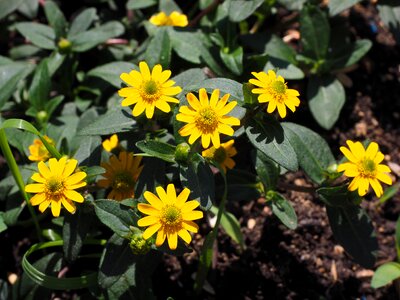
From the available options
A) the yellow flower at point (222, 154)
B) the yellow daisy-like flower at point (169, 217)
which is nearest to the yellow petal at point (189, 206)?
the yellow daisy-like flower at point (169, 217)

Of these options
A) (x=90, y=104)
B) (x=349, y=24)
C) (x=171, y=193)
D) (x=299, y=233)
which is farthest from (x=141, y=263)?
(x=349, y=24)

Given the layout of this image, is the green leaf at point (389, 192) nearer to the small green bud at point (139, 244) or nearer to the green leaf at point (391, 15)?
the green leaf at point (391, 15)

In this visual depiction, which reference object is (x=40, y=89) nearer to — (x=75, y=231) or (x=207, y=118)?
(x=75, y=231)

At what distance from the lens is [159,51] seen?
7.83 ft

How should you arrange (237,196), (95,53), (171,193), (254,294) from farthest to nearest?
(95,53) < (254,294) < (237,196) < (171,193)

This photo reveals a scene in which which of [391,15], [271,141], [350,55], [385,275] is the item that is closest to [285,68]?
[350,55]

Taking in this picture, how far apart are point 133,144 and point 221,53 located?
0.70 meters

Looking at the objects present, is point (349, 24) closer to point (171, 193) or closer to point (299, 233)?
point (299, 233)

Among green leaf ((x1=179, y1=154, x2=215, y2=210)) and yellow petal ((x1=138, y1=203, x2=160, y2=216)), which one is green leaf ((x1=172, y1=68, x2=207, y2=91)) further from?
yellow petal ((x1=138, y1=203, x2=160, y2=216))

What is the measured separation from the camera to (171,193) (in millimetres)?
1866

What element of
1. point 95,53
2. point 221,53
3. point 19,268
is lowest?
point 19,268

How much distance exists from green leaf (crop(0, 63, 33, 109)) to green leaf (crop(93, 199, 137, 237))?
0.91 m

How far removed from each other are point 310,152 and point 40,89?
1.34 metres

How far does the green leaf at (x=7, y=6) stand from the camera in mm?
2816
